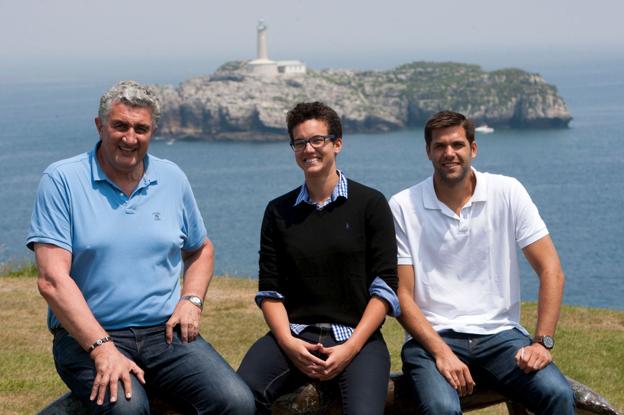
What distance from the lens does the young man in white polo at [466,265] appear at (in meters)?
4.55

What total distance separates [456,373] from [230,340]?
14.8 feet

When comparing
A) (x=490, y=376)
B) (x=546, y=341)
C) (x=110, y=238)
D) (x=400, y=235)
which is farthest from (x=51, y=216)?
(x=546, y=341)

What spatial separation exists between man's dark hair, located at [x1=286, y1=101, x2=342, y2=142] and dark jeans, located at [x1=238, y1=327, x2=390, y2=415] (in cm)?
101

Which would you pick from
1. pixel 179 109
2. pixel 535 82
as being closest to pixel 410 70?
pixel 535 82

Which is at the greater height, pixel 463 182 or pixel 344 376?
pixel 463 182

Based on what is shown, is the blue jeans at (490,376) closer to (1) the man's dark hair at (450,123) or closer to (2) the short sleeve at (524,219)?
(2) the short sleeve at (524,219)

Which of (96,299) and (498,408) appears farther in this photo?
(498,408)

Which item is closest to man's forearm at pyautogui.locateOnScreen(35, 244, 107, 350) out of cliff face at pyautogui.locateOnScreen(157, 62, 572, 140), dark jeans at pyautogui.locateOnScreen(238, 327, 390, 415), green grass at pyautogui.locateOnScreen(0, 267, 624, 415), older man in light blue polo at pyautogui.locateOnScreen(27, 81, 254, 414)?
older man in light blue polo at pyautogui.locateOnScreen(27, 81, 254, 414)

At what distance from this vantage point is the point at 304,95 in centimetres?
15412

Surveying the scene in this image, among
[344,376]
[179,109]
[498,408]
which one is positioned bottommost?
[179,109]

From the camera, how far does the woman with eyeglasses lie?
14.3 ft

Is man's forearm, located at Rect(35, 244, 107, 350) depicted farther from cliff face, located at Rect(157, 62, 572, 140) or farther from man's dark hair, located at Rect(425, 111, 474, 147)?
cliff face, located at Rect(157, 62, 572, 140)

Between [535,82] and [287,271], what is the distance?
136 m

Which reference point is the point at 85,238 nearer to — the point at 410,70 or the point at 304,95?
the point at 304,95
